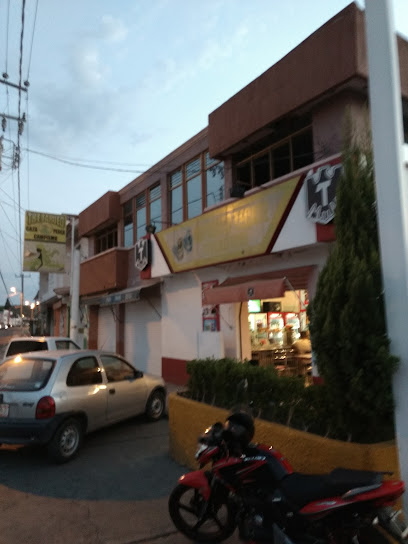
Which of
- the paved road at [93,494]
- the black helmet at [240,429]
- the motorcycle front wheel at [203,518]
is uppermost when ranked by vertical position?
the black helmet at [240,429]

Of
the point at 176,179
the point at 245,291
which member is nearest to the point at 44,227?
the point at 176,179

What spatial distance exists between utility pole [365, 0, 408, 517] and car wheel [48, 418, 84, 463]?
4.33 m

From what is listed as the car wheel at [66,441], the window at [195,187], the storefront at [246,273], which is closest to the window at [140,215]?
the window at [195,187]

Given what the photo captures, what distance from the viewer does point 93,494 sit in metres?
Result: 4.77

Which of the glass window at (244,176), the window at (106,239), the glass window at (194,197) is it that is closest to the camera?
the glass window at (244,176)

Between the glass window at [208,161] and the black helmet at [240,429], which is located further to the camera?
the glass window at [208,161]

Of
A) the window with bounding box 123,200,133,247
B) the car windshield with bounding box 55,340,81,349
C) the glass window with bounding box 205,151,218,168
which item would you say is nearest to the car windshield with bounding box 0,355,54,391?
the car windshield with bounding box 55,340,81,349

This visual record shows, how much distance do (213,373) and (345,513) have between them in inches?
122

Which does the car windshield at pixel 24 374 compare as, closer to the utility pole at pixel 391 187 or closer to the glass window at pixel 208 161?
the utility pole at pixel 391 187

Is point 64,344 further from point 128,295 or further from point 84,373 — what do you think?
point 84,373

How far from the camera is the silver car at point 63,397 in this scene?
18.4ft

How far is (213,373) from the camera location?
5.66 metres

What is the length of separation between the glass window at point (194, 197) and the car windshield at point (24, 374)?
23.2 ft

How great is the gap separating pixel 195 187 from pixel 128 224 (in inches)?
197
